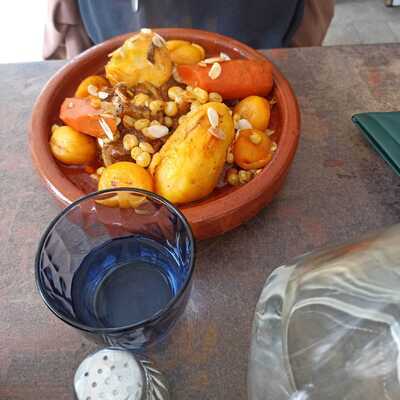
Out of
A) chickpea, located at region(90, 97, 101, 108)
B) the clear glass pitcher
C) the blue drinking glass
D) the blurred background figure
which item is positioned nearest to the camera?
the clear glass pitcher

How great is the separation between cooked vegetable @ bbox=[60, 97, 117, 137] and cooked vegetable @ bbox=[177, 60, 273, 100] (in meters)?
0.09

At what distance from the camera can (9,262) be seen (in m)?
0.42

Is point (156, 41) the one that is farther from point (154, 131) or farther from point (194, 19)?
point (194, 19)

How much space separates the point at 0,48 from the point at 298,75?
1.12 metres

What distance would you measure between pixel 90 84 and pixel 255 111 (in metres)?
0.16

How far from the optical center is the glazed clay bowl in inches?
15.0

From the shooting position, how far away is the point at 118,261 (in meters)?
0.38

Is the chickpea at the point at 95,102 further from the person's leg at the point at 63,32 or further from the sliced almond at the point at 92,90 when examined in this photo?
the person's leg at the point at 63,32

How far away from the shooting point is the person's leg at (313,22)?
75 centimetres

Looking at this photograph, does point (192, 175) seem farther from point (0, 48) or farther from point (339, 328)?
point (0, 48)

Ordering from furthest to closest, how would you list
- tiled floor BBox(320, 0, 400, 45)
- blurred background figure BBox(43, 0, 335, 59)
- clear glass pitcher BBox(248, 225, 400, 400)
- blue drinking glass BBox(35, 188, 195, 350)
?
tiled floor BBox(320, 0, 400, 45), blurred background figure BBox(43, 0, 335, 59), blue drinking glass BBox(35, 188, 195, 350), clear glass pitcher BBox(248, 225, 400, 400)

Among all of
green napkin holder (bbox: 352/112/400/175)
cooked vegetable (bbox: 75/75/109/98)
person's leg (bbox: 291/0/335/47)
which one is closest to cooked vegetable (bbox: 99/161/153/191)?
cooked vegetable (bbox: 75/75/109/98)

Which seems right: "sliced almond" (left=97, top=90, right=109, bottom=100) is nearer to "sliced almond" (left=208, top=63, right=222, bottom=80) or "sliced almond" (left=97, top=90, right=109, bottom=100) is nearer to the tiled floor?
"sliced almond" (left=208, top=63, right=222, bottom=80)

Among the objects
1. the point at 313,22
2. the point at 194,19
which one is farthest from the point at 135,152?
the point at 313,22
